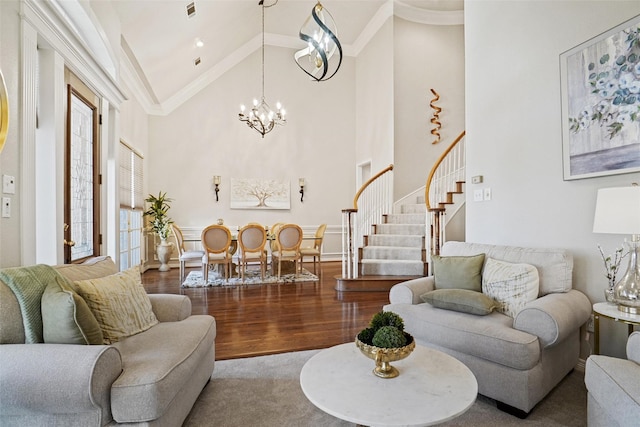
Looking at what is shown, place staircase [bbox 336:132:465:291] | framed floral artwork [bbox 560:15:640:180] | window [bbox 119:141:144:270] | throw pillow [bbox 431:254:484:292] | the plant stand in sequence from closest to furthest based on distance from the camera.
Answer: framed floral artwork [bbox 560:15:640:180] → throw pillow [bbox 431:254:484:292] → staircase [bbox 336:132:465:291] → window [bbox 119:141:144:270] → the plant stand

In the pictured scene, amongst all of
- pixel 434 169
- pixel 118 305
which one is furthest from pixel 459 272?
pixel 434 169

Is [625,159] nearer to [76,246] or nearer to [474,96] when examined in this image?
[474,96]

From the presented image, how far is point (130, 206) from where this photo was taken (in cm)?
541

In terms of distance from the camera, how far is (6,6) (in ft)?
6.13

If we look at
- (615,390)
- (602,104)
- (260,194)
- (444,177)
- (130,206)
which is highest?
(602,104)

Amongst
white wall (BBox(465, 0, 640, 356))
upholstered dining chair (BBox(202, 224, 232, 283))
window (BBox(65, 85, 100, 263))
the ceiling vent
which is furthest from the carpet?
the ceiling vent

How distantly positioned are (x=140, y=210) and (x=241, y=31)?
4.01 m

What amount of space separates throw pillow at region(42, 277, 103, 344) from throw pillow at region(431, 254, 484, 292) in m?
2.24

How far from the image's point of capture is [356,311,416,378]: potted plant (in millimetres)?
1334

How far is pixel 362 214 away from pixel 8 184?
183 inches

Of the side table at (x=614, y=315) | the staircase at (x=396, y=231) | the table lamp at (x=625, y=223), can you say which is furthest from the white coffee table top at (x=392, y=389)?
the staircase at (x=396, y=231)

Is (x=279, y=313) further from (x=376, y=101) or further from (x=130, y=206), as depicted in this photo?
(x=376, y=101)

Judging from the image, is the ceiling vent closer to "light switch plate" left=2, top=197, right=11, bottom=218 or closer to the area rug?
"light switch plate" left=2, top=197, right=11, bottom=218

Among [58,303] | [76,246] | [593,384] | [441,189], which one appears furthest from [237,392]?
[441,189]
